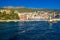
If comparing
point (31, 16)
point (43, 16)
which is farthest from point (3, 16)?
point (43, 16)

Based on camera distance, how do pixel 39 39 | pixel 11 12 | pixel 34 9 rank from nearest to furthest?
pixel 39 39 → pixel 11 12 → pixel 34 9

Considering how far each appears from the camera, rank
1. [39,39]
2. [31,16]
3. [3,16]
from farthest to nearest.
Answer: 1. [31,16]
2. [3,16]
3. [39,39]

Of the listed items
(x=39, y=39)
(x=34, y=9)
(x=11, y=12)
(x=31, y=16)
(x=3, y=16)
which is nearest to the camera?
(x=39, y=39)

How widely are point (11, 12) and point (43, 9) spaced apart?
36.7 metres

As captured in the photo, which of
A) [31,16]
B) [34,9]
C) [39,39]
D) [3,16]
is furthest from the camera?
[34,9]

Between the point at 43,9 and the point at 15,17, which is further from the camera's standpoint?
the point at 43,9

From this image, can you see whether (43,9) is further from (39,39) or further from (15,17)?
(39,39)

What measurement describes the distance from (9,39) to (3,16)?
55.1 meters

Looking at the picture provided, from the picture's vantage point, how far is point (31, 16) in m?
98.3

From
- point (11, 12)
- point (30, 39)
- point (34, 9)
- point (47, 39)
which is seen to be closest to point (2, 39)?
point (30, 39)

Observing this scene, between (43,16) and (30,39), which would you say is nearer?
(30,39)

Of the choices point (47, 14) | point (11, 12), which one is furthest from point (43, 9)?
point (11, 12)

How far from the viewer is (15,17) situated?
80750 mm

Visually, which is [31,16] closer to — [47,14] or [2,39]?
[47,14]
